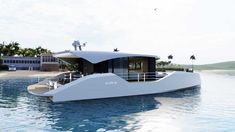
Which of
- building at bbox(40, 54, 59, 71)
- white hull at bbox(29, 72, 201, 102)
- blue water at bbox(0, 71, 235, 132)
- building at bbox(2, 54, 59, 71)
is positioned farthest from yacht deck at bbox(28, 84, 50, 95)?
building at bbox(2, 54, 59, 71)

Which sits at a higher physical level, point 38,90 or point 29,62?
point 29,62

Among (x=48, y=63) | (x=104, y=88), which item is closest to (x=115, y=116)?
(x=104, y=88)

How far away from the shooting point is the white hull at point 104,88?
2084 cm

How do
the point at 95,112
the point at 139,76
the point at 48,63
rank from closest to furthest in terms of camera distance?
the point at 95,112 < the point at 139,76 < the point at 48,63

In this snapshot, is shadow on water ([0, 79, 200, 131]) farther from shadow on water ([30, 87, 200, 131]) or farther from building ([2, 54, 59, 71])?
building ([2, 54, 59, 71])

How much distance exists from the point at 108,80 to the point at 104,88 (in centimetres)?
69

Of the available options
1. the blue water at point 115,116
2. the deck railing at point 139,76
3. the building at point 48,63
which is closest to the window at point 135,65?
the deck railing at point 139,76

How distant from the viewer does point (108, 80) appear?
22.6 meters

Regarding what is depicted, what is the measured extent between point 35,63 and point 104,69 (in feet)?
205

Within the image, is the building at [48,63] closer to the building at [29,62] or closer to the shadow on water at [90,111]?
the building at [29,62]

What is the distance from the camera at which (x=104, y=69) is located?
2580cm

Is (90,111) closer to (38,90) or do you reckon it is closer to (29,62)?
(38,90)

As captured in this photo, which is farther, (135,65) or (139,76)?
(135,65)

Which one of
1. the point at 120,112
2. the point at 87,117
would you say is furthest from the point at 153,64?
the point at 87,117
